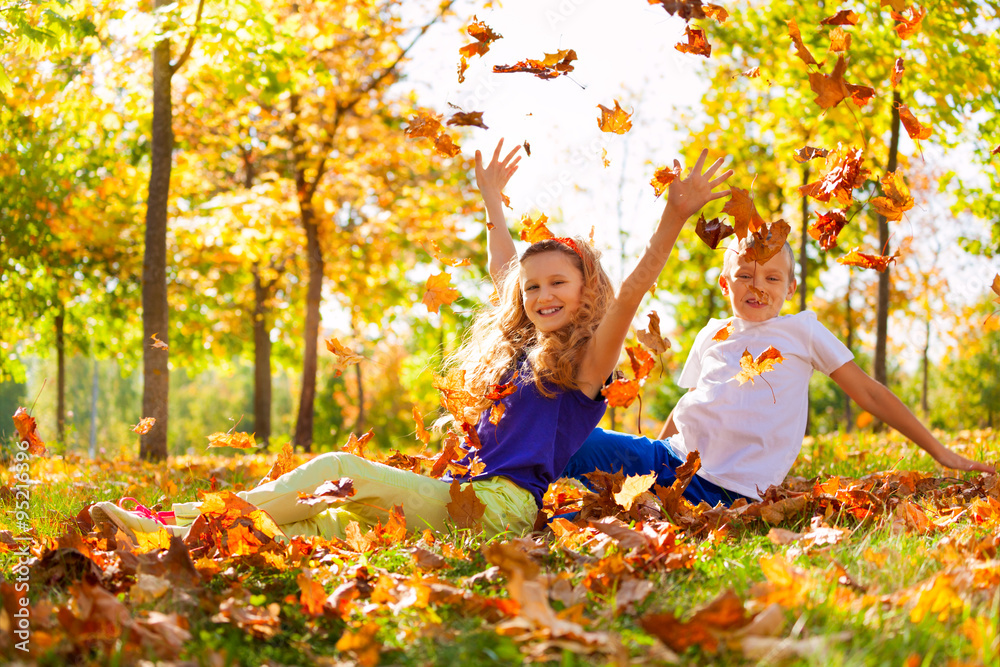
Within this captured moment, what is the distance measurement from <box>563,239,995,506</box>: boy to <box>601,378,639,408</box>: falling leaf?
800mm

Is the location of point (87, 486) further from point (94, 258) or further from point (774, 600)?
point (94, 258)

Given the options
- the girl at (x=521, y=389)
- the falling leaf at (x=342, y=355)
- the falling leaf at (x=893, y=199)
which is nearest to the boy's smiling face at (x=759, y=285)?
the falling leaf at (x=893, y=199)

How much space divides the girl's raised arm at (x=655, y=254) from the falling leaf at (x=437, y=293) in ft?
2.55

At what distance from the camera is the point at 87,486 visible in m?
3.73

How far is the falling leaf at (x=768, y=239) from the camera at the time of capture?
2723 millimetres

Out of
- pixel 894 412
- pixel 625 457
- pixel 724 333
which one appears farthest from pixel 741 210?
pixel 625 457

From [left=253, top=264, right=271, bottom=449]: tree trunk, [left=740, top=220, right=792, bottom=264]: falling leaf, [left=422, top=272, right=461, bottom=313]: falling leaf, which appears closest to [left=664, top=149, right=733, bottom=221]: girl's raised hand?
[left=740, top=220, right=792, bottom=264]: falling leaf

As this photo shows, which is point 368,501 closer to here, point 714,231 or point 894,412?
point 714,231

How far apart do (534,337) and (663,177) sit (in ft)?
3.28

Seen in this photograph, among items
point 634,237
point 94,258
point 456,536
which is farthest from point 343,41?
point 456,536

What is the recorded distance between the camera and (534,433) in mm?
2934

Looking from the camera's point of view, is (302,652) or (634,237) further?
(634,237)

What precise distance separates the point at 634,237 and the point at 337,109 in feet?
22.0

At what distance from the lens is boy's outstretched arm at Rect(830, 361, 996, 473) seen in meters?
2.99
